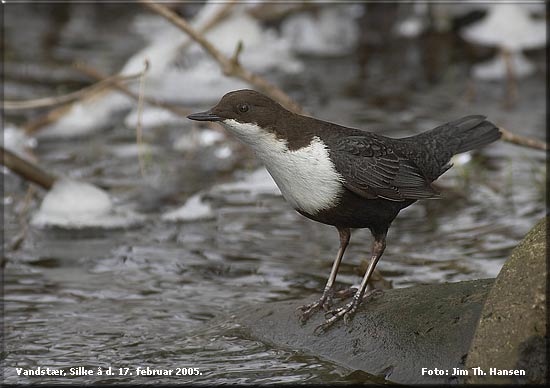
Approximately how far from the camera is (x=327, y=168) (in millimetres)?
3943

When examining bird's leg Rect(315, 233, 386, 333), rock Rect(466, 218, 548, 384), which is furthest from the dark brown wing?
rock Rect(466, 218, 548, 384)

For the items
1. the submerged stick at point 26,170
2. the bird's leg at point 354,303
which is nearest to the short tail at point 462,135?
the bird's leg at point 354,303

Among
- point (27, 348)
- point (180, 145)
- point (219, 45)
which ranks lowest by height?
point (27, 348)

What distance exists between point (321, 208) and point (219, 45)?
4056 mm

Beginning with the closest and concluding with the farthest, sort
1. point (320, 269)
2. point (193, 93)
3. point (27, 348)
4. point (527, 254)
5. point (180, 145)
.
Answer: point (527, 254)
point (27, 348)
point (320, 269)
point (180, 145)
point (193, 93)

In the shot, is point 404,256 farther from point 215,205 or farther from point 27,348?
point 27,348

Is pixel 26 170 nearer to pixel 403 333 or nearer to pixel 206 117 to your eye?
pixel 206 117

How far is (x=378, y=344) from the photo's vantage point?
3918 millimetres

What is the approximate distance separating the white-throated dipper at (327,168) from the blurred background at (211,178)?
554 mm

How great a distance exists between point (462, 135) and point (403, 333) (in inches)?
48.0

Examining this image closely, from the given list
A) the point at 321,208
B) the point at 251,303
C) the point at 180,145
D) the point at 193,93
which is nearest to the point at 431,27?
the point at 193,93

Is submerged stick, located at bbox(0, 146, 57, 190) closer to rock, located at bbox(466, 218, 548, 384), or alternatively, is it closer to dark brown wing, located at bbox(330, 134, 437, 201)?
dark brown wing, located at bbox(330, 134, 437, 201)

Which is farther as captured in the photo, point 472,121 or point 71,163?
point 71,163

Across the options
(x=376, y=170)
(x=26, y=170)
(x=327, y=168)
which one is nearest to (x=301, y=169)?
(x=327, y=168)
